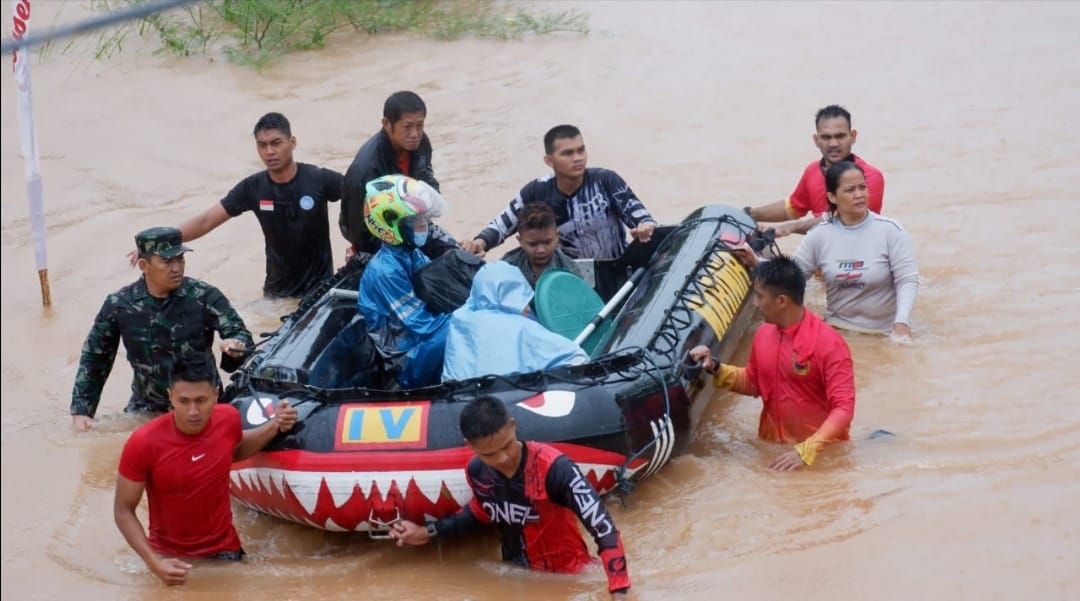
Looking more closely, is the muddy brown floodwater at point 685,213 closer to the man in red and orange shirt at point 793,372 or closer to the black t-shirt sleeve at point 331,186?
the man in red and orange shirt at point 793,372

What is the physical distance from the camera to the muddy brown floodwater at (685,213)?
573 centimetres

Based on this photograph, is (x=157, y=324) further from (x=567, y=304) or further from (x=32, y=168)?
(x=32, y=168)

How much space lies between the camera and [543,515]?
533 cm

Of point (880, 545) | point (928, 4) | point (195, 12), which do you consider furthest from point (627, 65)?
point (880, 545)

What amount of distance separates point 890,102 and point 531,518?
7686mm

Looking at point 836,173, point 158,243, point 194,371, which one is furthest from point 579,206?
point 194,371

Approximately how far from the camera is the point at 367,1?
48.3 feet

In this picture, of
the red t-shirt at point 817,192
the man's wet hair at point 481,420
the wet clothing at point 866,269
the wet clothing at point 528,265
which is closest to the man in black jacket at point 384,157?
the wet clothing at point 528,265

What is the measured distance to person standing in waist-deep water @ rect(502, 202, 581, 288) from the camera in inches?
261

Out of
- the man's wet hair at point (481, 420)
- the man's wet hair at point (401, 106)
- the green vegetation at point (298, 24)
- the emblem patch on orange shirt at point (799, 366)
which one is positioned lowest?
the emblem patch on orange shirt at point (799, 366)

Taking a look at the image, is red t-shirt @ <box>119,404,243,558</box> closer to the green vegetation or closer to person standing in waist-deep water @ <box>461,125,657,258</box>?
person standing in waist-deep water @ <box>461,125,657,258</box>

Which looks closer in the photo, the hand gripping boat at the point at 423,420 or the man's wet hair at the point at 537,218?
the hand gripping boat at the point at 423,420

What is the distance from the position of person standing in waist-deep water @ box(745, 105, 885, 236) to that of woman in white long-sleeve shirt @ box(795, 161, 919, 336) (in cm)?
31

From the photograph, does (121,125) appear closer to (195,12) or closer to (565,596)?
(195,12)
